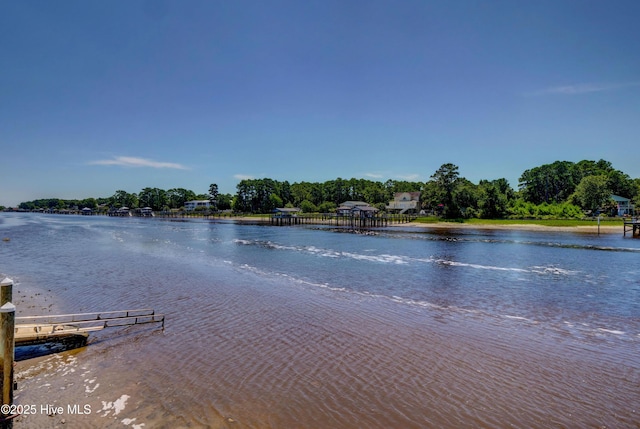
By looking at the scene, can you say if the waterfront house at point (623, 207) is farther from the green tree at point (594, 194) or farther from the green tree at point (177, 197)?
the green tree at point (177, 197)

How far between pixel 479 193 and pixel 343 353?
95.9m

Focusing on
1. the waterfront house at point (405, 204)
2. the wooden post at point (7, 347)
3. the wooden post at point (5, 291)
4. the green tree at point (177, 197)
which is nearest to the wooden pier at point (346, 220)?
the waterfront house at point (405, 204)

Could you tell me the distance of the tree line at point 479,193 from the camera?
3656 inches

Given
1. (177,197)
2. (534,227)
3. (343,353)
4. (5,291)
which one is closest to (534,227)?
(534,227)

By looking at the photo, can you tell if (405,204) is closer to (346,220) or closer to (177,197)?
(346,220)

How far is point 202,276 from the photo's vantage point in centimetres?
2398

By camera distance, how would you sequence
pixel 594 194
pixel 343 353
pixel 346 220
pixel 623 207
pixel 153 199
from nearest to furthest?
1. pixel 343 353
2. pixel 594 194
3. pixel 623 207
4. pixel 346 220
5. pixel 153 199

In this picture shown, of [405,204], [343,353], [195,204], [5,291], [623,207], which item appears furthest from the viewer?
[195,204]

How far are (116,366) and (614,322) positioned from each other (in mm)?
18567

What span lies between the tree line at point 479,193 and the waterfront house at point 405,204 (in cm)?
329

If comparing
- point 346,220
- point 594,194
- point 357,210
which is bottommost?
point 346,220

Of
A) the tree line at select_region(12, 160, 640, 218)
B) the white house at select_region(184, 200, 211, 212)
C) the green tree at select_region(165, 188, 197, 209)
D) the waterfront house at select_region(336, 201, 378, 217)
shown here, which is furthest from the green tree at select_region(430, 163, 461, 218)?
the green tree at select_region(165, 188, 197, 209)

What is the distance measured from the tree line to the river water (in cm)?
7211

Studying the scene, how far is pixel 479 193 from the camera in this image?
317ft
